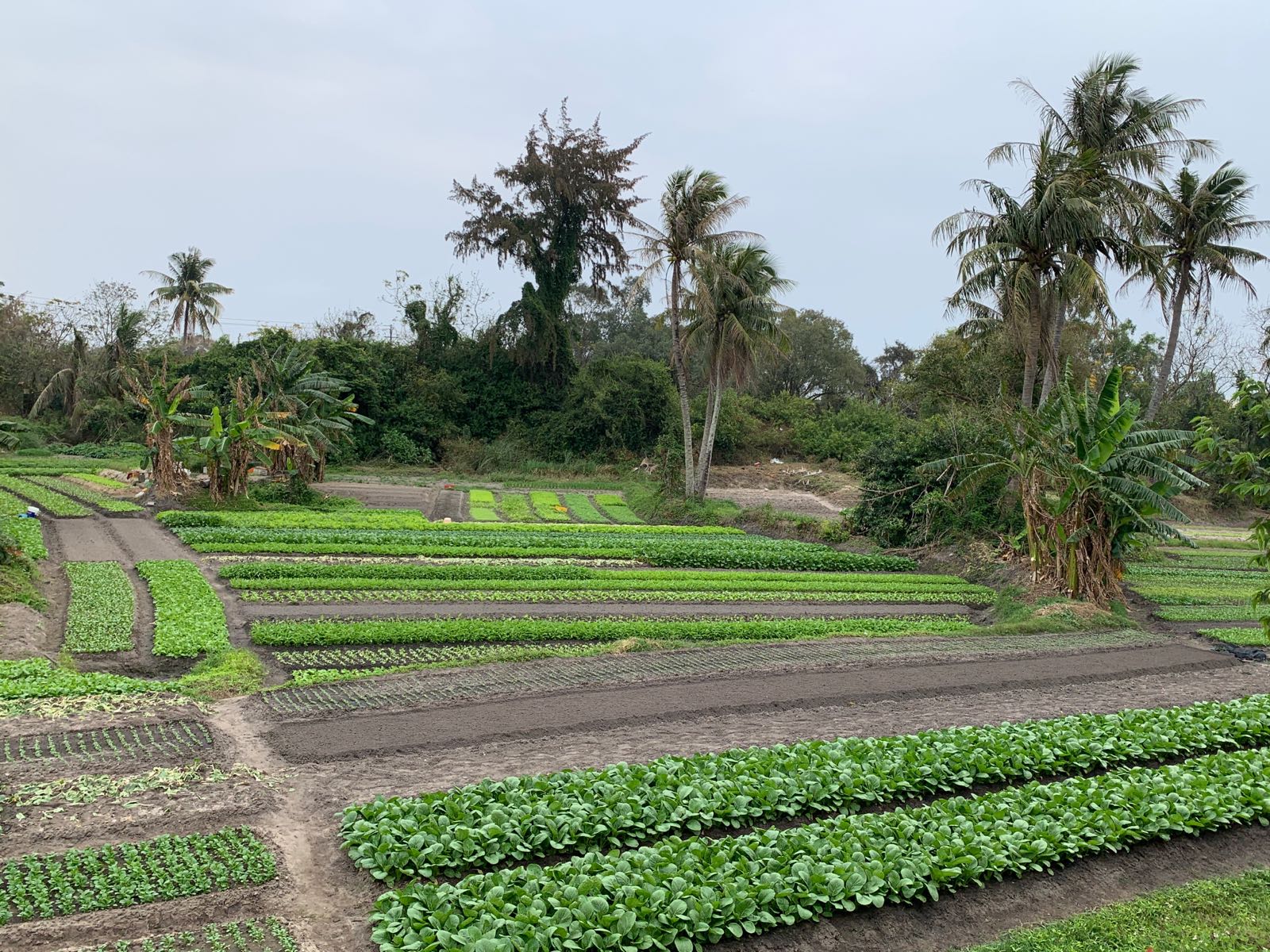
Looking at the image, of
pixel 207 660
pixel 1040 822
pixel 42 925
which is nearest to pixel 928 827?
pixel 1040 822

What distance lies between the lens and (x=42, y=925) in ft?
18.9

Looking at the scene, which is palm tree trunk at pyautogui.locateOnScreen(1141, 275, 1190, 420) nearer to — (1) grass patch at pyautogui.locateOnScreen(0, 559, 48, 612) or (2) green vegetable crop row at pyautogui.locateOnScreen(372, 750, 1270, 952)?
(2) green vegetable crop row at pyautogui.locateOnScreen(372, 750, 1270, 952)

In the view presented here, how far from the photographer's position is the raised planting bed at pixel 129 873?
6.02 m

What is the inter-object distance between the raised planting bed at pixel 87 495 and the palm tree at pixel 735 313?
72.0ft

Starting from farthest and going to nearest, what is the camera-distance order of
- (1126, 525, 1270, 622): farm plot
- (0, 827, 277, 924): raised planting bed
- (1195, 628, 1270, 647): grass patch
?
(1126, 525, 1270, 622): farm plot, (1195, 628, 1270, 647): grass patch, (0, 827, 277, 924): raised planting bed

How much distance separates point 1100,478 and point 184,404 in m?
46.4

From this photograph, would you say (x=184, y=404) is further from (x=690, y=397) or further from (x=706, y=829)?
(x=706, y=829)

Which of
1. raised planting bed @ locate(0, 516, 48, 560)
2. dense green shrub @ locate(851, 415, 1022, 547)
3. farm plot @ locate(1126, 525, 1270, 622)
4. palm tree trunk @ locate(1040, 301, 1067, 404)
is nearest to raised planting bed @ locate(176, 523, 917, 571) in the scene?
dense green shrub @ locate(851, 415, 1022, 547)

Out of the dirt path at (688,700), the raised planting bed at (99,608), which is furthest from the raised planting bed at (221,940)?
the raised planting bed at (99,608)

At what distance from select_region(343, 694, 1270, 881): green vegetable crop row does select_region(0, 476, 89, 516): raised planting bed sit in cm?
2431

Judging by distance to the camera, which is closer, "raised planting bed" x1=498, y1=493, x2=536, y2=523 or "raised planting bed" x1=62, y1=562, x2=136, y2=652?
"raised planting bed" x1=62, y1=562, x2=136, y2=652

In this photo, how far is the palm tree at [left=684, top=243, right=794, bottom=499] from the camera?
36.3m

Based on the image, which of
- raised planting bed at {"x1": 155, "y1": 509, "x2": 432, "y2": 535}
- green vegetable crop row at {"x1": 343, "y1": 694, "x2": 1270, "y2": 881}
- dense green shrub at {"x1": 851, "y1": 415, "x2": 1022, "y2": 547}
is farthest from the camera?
dense green shrub at {"x1": 851, "y1": 415, "x2": 1022, "y2": 547}

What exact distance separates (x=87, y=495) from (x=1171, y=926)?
33551 millimetres
